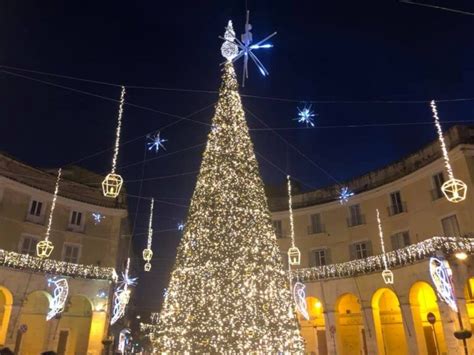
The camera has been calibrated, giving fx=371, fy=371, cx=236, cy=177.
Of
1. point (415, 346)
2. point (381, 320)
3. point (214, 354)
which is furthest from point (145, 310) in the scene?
point (214, 354)

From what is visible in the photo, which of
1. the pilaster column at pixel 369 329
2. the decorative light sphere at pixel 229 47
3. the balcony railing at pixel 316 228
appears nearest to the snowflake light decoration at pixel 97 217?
the balcony railing at pixel 316 228

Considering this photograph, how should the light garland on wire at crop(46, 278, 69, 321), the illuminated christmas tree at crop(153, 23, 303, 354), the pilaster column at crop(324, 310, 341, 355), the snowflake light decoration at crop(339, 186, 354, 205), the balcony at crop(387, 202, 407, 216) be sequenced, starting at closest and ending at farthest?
the illuminated christmas tree at crop(153, 23, 303, 354)
the light garland on wire at crop(46, 278, 69, 321)
the balcony at crop(387, 202, 407, 216)
the pilaster column at crop(324, 310, 341, 355)
the snowflake light decoration at crop(339, 186, 354, 205)

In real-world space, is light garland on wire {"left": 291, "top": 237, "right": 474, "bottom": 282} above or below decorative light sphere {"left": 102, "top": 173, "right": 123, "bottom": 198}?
above

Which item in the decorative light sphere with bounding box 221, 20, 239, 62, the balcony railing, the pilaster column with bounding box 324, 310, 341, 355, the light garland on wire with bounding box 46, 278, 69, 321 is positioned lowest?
the pilaster column with bounding box 324, 310, 341, 355

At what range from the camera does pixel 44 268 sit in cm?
2478

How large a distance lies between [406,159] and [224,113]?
1710 cm

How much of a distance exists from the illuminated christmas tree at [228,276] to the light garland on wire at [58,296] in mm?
15462

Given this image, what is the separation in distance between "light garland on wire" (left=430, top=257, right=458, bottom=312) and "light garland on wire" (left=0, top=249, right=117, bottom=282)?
2108cm

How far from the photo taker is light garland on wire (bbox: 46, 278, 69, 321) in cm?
2348

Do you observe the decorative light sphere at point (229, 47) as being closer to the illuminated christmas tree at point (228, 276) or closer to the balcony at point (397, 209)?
the illuminated christmas tree at point (228, 276)

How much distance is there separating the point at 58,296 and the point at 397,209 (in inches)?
919

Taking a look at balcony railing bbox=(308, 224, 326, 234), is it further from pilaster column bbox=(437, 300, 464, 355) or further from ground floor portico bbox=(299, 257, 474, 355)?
pilaster column bbox=(437, 300, 464, 355)

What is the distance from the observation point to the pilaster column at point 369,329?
929 inches

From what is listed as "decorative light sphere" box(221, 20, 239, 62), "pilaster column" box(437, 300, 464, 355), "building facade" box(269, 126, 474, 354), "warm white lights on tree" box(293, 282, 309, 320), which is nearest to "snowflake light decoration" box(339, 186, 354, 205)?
"building facade" box(269, 126, 474, 354)
